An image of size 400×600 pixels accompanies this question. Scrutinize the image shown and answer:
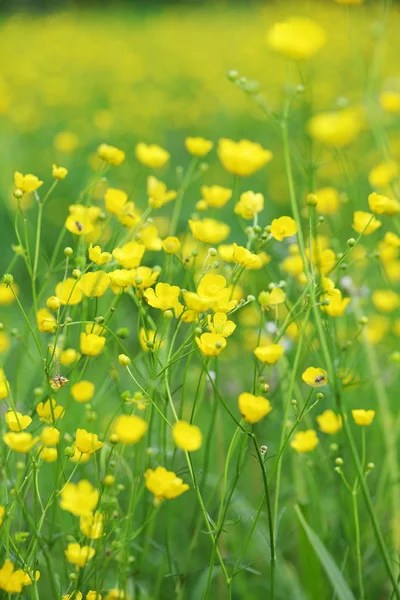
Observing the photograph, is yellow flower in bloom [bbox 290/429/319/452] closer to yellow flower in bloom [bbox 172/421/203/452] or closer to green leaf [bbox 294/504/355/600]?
green leaf [bbox 294/504/355/600]

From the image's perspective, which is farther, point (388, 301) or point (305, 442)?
point (388, 301)

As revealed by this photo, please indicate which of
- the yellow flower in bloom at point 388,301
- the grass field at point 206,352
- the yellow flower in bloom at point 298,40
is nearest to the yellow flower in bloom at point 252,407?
the grass field at point 206,352

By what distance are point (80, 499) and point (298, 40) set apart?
60cm

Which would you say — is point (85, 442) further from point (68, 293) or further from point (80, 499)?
point (68, 293)

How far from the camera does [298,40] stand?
876 millimetres

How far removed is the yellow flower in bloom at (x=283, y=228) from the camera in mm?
875

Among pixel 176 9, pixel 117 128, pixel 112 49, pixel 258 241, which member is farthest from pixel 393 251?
pixel 176 9

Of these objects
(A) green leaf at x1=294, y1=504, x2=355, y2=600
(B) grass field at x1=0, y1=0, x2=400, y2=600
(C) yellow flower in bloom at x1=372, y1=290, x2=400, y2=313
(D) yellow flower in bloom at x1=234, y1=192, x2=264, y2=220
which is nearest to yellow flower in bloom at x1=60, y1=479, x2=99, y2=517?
(B) grass field at x1=0, y1=0, x2=400, y2=600

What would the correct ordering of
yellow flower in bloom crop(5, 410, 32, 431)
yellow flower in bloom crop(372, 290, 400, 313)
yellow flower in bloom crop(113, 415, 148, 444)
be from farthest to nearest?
yellow flower in bloom crop(372, 290, 400, 313) → yellow flower in bloom crop(5, 410, 32, 431) → yellow flower in bloom crop(113, 415, 148, 444)

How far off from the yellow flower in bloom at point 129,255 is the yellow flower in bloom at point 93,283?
0.11ft

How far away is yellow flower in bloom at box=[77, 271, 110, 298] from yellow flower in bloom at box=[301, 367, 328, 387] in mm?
261

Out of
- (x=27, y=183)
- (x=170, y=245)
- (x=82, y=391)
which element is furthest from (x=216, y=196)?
(x=82, y=391)

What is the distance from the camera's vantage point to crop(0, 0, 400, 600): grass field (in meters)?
0.77

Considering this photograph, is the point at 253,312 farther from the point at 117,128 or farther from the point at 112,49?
the point at 112,49
